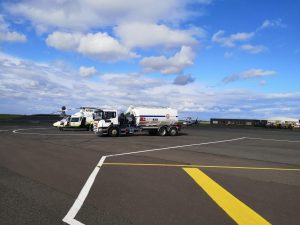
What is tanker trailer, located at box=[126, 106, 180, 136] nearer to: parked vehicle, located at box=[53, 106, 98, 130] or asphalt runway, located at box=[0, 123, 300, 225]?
parked vehicle, located at box=[53, 106, 98, 130]

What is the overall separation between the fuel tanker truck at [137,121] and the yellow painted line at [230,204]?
22396 mm

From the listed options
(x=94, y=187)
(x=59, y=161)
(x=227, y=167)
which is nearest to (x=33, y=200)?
(x=94, y=187)

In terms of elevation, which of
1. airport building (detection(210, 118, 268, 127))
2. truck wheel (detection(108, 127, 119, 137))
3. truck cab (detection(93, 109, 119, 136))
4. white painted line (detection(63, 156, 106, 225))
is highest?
airport building (detection(210, 118, 268, 127))

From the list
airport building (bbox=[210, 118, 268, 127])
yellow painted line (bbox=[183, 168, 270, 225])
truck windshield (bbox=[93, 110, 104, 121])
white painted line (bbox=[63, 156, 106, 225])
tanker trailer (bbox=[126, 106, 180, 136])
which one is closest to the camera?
white painted line (bbox=[63, 156, 106, 225])

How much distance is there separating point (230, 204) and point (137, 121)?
27.0m

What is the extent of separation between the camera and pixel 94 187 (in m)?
8.69

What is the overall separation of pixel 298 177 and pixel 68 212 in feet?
24.3

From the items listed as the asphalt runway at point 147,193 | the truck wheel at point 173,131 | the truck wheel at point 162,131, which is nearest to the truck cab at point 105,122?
the truck wheel at point 162,131

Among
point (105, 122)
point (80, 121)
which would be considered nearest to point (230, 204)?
point (105, 122)

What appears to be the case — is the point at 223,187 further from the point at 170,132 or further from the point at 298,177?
the point at 170,132

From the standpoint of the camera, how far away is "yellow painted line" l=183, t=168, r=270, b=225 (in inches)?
237

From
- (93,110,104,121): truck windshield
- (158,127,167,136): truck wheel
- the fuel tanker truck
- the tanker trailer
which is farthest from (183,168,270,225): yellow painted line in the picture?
(158,127,167,136): truck wheel

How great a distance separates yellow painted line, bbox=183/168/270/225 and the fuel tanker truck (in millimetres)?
22396

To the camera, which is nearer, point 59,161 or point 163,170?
point 163,170
